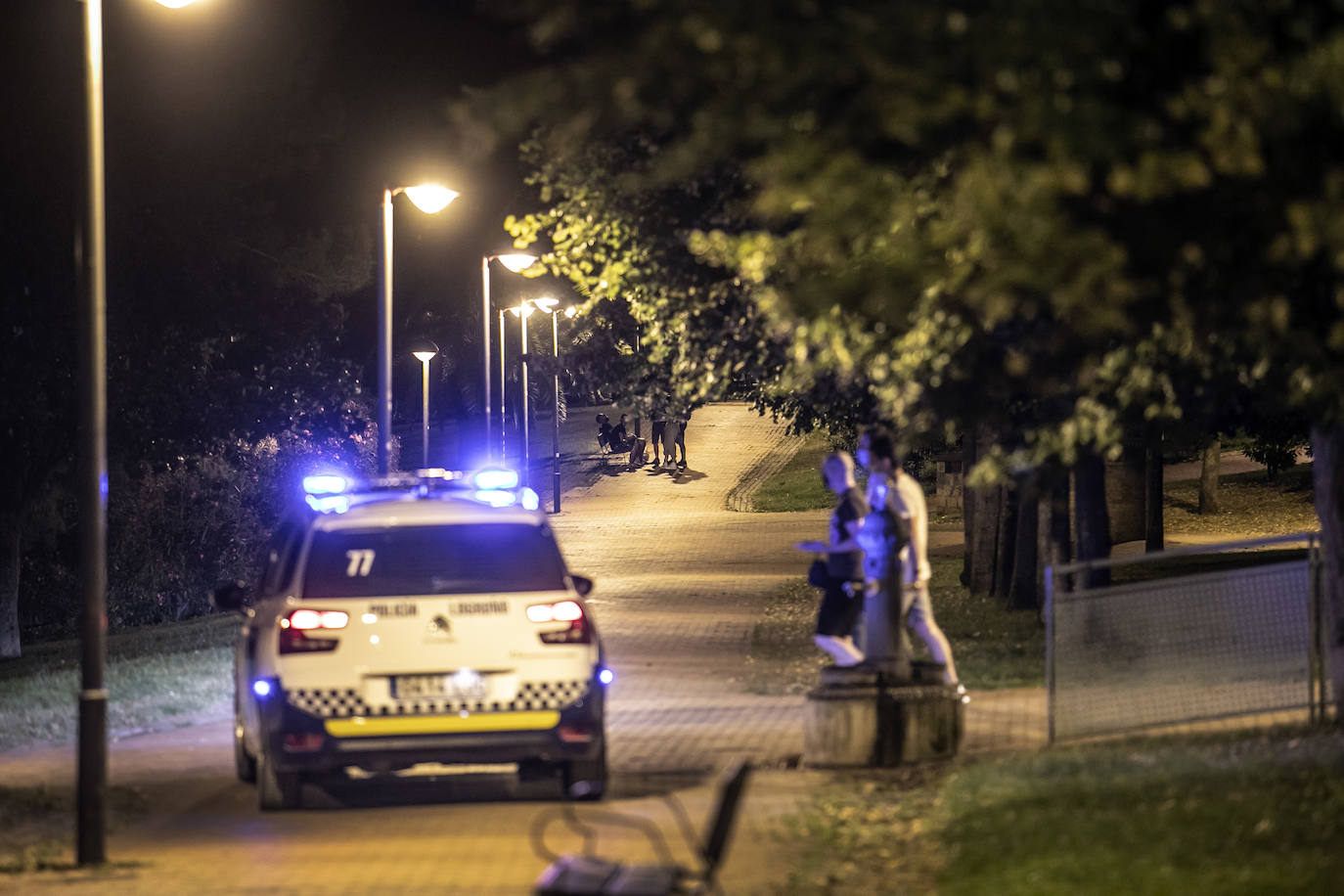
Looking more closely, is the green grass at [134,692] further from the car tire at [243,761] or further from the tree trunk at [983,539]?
the tree trunk at [983,539]

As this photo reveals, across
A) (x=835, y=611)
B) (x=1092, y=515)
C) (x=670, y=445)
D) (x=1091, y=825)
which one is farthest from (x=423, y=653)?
(x=670, y=445)

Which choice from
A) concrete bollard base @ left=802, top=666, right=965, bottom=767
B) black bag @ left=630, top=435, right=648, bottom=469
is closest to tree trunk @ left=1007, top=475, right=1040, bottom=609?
concrete bollard base @ left=802, top=666, right=965, bottom=767

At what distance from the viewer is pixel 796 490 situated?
50.8 metres

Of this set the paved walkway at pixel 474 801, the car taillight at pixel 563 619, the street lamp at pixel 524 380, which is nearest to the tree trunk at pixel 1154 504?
the paved walkway at pixel 474 801

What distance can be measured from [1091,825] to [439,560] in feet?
12.4

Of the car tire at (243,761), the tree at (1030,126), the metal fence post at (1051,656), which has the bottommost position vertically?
the car tire at (243,761)

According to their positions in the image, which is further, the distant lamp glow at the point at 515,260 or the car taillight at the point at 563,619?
the distant lamp glow at the point at 515,260

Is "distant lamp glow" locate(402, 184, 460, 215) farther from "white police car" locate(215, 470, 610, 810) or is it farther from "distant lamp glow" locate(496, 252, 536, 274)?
"white police car" locate(215, 470, 610, 810)

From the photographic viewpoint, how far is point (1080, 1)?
5562 mm

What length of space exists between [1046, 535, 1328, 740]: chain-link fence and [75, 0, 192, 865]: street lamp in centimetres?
556

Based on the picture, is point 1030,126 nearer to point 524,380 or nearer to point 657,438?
point 524,380

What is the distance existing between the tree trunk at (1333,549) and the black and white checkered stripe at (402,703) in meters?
5.12

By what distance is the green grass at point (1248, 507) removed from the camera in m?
40.9

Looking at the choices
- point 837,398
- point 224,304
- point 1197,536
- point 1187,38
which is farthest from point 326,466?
point 1187,38
